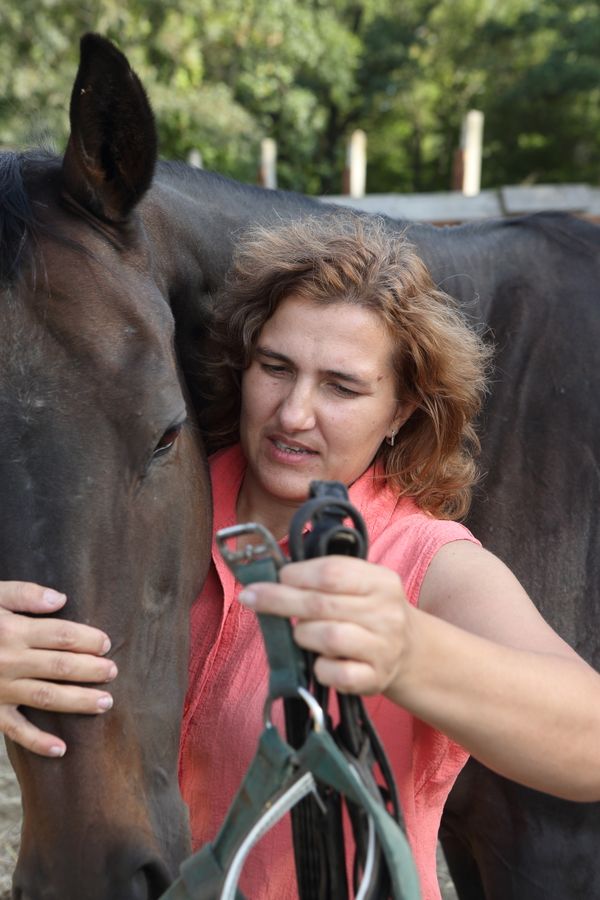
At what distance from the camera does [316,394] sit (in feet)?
5.80

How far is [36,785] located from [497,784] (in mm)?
1126

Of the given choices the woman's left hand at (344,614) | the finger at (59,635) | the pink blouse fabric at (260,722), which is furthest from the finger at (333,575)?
the pink blouse fabric at (260,722)

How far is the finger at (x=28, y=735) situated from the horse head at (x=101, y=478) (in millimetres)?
19

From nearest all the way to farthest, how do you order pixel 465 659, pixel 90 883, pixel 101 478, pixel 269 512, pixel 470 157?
pixel 465 659 → pixel 90 883 → pixel 101 478 → pixel 269 512 → pixel 470 157

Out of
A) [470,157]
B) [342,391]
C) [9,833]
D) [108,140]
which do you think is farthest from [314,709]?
[470,157]

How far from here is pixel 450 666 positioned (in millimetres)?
1205

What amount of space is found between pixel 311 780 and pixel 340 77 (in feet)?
72.2

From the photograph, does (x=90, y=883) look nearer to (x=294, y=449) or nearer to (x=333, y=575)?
(x=333, y=575)

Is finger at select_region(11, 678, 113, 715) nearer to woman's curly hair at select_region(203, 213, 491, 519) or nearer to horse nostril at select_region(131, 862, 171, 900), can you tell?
horse nostril at select_region(131, 862, 171, 900)

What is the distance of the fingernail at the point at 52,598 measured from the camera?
4.59ft

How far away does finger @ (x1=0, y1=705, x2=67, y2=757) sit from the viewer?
140cm

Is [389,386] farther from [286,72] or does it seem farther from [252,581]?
[286,72]

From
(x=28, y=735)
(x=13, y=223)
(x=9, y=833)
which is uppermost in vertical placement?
(x=13, y=223)

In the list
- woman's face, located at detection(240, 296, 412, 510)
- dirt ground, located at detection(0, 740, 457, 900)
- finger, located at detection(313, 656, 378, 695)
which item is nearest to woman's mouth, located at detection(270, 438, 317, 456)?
woman's face, located at detection(240, 296, 412, 510)
